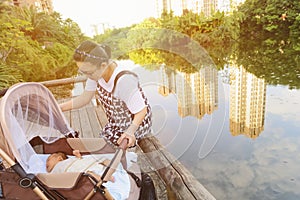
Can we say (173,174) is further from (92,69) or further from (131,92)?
(92,69)

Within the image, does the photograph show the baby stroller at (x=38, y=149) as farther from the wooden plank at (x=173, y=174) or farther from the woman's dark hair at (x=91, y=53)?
the woman's dark hair at (x=91, y=53)

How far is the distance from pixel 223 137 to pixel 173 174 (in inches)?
119

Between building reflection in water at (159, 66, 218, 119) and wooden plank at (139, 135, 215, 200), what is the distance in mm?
443

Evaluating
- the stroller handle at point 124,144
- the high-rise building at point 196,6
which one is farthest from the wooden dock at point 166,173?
the high-rise building at point 196,6

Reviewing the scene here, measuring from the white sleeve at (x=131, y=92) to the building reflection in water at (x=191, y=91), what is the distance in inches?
26.6

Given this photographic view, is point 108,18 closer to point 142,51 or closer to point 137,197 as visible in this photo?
point 142,51

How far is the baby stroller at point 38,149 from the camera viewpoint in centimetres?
124

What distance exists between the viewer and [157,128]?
81.8 inches

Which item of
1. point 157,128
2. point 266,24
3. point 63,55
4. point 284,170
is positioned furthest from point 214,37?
point 157,128

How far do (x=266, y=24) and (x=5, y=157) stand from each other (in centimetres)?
2051

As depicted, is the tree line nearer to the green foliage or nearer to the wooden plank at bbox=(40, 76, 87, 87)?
the green foliage

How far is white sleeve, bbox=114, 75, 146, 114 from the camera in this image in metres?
1.39

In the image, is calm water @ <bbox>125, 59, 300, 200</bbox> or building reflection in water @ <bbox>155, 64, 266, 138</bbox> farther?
building reflection in water @ <bbox>155, 64, 266, 138</bbox>

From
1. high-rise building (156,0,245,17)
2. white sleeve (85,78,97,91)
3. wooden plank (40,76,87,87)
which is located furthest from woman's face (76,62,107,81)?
high-rise building (156,0,245,17)
